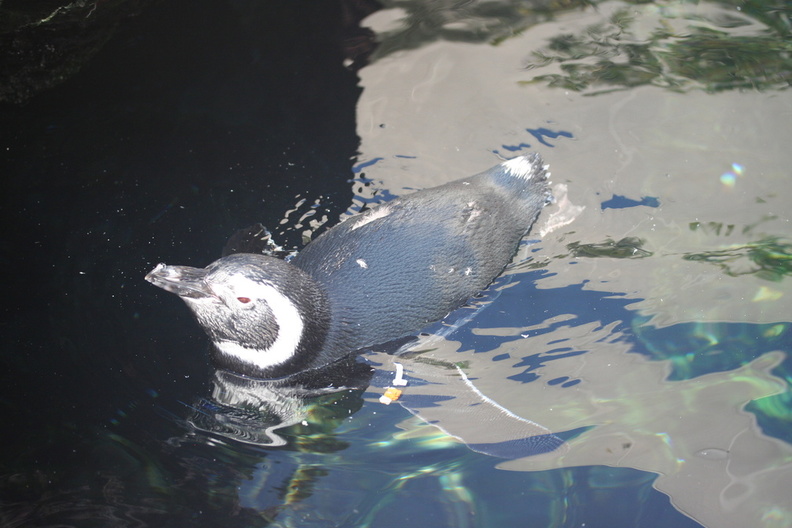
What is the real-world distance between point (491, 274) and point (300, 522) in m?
1.64

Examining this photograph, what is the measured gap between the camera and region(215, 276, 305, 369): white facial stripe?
3076 mm

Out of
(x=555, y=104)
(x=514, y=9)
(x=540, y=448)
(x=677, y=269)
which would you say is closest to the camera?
(x=540, y=448)

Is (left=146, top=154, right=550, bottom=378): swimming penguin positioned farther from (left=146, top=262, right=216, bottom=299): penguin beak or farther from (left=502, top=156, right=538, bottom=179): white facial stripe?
(left=502, top=156, right=538, bottom=179): white facial stripe

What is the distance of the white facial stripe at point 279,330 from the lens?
308 cm

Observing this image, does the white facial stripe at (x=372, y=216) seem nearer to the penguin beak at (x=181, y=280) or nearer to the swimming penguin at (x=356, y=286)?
the swimming penguin at (x=356, y=286)

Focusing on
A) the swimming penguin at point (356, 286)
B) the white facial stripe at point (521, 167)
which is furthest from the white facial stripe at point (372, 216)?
the white facial stripe at point (521, 167)

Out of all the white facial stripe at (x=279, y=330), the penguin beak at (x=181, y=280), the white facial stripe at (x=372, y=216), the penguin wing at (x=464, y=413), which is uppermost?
the penguin beak at (x=181, y=280)

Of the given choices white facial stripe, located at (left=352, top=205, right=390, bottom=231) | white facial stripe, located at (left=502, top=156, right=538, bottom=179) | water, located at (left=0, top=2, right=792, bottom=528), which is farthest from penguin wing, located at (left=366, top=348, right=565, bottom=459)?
white facial stripe, located at (left=502, top=156, right=538, bottom=179)

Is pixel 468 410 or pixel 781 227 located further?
pixel 781 227

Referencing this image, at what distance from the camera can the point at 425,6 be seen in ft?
17.7

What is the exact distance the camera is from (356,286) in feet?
11.0

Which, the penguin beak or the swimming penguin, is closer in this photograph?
the penguin beak

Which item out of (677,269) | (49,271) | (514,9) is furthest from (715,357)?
(49,271)

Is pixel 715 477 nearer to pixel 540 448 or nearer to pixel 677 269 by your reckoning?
pixel 540 448
